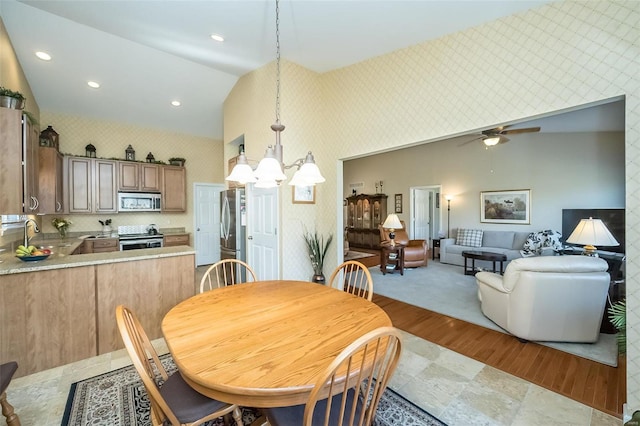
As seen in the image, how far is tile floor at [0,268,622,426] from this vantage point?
164 centimetres

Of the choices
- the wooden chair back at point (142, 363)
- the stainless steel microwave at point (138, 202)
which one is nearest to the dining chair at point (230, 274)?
the wooden chair back at point (142, 363)

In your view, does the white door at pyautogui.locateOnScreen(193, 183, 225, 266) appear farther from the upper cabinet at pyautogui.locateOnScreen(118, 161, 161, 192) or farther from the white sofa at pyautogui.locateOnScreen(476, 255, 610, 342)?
the white sofa at pyautogui.locateOnScreen(476, 255, 610, 342)

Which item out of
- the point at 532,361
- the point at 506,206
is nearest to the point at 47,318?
the point at 532,361

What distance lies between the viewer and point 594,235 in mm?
2893

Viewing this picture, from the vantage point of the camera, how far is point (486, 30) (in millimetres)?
2422

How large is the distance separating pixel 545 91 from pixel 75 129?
687 cm

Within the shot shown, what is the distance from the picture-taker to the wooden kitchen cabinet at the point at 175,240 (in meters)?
5.18

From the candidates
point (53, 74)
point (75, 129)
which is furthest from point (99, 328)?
point (75, 129)

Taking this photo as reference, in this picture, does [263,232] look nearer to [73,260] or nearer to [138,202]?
[73,260]

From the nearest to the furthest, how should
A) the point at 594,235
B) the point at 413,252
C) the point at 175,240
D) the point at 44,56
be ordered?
1. the point at 594,235
2. the point at 44,56
3. the point at 175,240
4. the point at 413,252

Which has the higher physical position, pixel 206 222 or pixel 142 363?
pixel 206 222

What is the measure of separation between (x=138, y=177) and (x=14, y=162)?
3.11 meters

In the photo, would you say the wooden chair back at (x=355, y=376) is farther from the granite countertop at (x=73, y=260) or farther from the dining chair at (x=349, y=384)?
the granite countertop at (x=73, y=260)

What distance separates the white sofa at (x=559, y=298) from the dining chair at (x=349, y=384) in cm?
221
